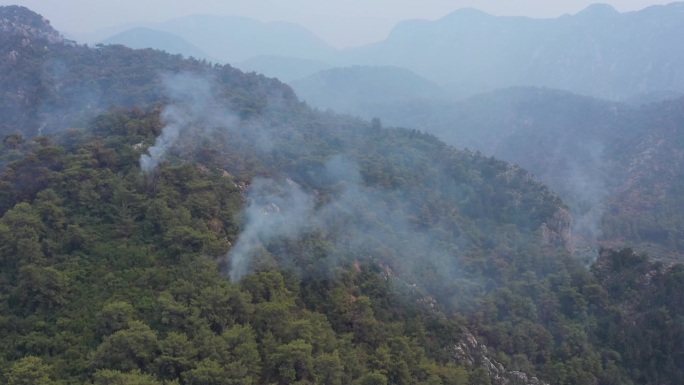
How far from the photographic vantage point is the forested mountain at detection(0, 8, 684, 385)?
14938mm

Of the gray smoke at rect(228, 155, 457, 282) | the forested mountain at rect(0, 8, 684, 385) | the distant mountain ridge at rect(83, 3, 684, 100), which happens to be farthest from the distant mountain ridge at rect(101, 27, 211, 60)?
the gray smoke at rect(228, 155, 457, 282)

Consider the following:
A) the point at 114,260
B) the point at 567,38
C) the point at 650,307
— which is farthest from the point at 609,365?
the point at 567,38

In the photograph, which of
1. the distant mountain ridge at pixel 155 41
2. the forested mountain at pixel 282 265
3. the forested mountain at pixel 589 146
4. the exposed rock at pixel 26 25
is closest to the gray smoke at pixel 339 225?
the forested mountain at pixel 282 265

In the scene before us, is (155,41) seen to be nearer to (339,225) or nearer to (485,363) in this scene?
(339,225)

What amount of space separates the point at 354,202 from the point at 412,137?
57.6ft

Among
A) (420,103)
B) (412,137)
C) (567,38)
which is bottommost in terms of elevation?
(420,103)

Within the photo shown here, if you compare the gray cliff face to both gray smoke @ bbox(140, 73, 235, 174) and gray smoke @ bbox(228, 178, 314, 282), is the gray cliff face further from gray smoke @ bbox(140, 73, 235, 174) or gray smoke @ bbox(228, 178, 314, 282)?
gray smoke @ bbox(228, 178, 314, 282)

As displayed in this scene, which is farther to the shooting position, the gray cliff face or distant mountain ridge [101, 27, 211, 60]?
distant mountain ridge [101, 27, 211, 60]

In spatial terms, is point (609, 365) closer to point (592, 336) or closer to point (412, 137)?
point (592, 336)

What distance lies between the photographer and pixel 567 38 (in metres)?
132

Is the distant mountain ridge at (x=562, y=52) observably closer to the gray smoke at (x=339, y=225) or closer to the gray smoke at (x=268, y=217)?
the gray smoke at (x=339, y=225)

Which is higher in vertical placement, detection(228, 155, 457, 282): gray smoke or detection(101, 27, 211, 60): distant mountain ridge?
detection(228, 155, 457, 282): gray smoke

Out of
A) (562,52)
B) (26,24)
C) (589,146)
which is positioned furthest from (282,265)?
(562,52)

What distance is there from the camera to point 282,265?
2017 cm
